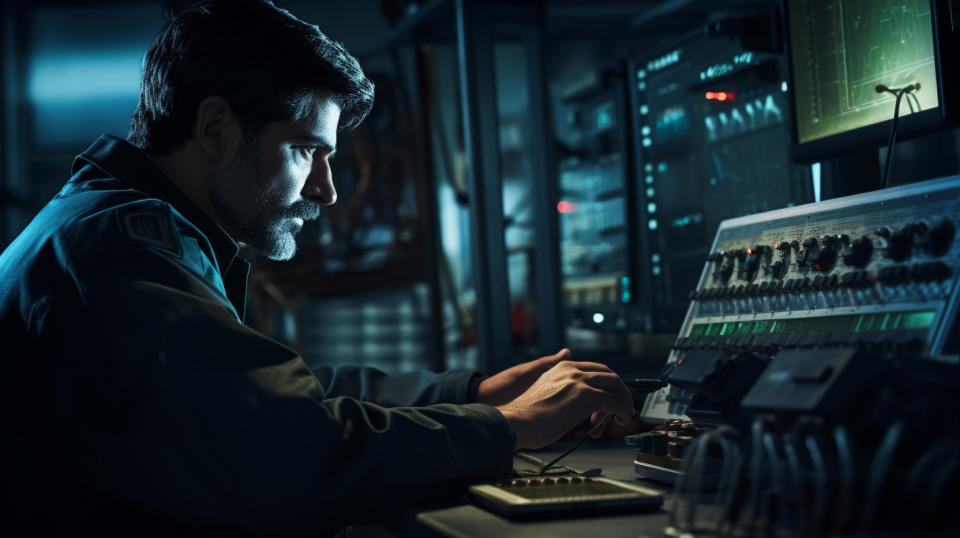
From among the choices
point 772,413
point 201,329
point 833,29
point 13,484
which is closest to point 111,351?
point 201,329

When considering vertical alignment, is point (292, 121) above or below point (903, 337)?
above

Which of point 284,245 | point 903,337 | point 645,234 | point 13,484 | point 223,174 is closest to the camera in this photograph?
point 903,337

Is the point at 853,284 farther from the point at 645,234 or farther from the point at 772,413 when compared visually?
the point at 645,234

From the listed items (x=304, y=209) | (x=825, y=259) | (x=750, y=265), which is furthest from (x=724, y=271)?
(x=304, y=209)

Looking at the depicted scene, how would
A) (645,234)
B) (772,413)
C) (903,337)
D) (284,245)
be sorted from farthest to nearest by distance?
(645,234), (284,245), (903,337), (772,413)

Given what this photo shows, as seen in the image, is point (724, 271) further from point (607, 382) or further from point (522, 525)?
point (522, 525)

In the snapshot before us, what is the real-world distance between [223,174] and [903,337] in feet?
2.71

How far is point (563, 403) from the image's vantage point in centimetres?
101

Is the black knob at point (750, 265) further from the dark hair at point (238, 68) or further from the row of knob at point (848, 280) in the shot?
the dark hair at point (238, 68)

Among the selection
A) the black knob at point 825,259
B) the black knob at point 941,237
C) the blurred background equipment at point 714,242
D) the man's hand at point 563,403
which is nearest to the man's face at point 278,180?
the man's hand at point 563,403

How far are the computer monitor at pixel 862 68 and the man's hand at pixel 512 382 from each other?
1.49 ft

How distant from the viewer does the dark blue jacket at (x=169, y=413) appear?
792mm

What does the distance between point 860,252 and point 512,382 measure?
0.50 meters

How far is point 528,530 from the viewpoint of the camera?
2.42ft
